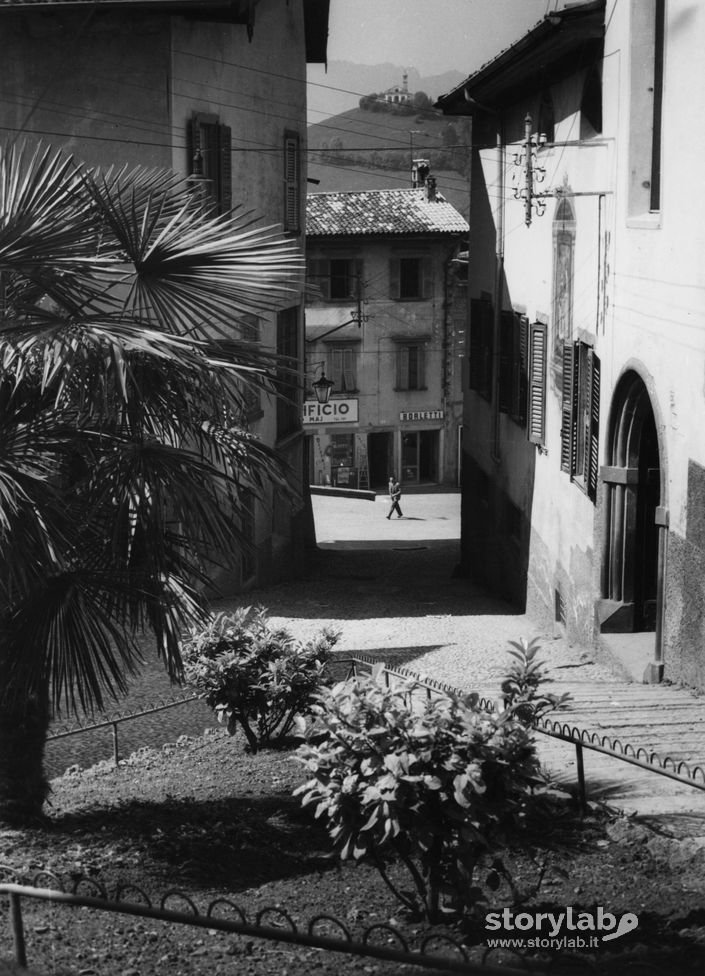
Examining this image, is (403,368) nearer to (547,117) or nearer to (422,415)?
(422,415)

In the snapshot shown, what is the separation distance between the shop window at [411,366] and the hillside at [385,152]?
541 inches

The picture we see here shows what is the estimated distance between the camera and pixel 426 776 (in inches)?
224

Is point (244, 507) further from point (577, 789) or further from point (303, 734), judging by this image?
point (577, 789)

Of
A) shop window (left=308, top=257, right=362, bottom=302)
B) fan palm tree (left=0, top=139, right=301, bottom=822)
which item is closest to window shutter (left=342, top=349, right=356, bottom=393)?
shop window (left=308, top=257, right=362, bottom=302)

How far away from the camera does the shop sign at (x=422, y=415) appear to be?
1930 inches

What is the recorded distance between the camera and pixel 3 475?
6922 mm

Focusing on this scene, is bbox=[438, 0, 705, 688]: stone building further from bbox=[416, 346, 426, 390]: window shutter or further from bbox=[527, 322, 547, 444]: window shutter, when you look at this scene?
bbox=[416, 346, 426, 390]: window shutter

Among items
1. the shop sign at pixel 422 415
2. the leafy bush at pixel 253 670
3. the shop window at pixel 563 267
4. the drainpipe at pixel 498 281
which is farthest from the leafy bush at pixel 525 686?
the shop sign at pixel 422 415

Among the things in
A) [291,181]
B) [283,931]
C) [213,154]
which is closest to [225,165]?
[213,154]

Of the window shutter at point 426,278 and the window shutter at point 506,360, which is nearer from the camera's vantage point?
the window shutter at point 506,360

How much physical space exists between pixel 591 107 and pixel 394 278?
30804 millimetres

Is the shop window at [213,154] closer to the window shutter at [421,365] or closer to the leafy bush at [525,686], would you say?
the leafy bush at [525,686]

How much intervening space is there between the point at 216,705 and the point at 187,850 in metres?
2.11


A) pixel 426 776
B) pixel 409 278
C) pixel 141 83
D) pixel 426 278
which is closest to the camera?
pixel 426 776
